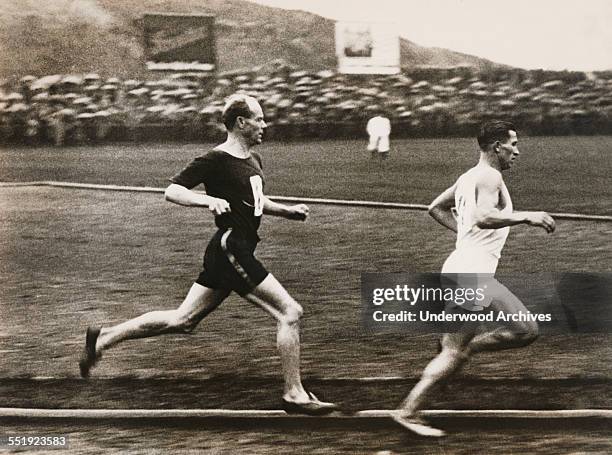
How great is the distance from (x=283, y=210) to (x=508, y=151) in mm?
1246

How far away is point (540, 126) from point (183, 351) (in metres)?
2.26

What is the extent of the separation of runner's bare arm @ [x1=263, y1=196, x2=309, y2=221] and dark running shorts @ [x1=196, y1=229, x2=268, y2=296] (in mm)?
198

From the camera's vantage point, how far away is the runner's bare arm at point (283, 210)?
17.1 feet

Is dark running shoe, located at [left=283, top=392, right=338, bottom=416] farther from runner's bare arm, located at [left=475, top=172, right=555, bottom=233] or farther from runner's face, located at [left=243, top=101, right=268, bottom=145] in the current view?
runner's face, located at [left=243, top=101, right=268, bottom=145]

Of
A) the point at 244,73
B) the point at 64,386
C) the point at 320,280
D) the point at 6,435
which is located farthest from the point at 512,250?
the point at 6,435

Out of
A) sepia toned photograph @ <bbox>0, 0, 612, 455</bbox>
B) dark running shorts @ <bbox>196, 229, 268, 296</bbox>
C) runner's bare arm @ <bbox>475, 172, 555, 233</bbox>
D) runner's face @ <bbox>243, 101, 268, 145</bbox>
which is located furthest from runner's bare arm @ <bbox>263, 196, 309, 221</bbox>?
runner's bare arm @ <bbox>475, 172, 555, 233</bbox>

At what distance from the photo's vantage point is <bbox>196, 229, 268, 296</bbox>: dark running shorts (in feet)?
16.9

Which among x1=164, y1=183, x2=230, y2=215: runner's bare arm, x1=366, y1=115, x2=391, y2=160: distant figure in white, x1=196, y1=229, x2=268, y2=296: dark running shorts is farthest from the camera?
x1=366, y1=115, x2=391, y2=160: distant figure in white

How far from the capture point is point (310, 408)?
5.24 m

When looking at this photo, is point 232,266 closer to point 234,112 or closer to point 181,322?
point 181,322

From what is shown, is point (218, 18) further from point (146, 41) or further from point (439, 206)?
point (439, 206)

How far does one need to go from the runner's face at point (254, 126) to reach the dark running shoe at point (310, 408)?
1387mm

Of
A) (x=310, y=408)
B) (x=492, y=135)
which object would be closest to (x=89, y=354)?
(x=310, y=408)

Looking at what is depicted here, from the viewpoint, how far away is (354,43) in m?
5.30
